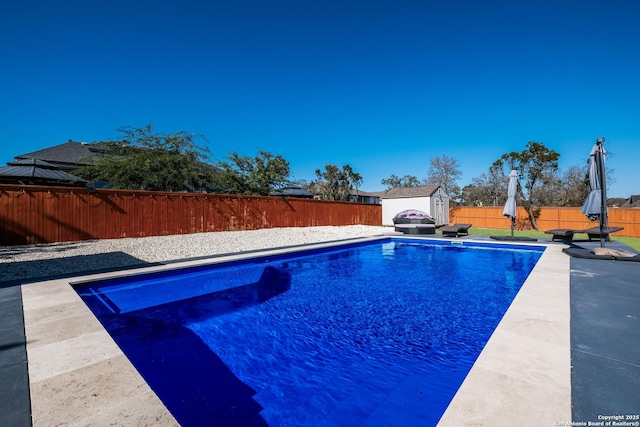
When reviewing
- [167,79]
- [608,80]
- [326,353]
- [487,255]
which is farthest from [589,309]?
[167,79]

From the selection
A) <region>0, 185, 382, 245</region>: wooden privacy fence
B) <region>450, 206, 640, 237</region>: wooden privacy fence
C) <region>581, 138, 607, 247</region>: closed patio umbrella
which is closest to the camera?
<region>581, 138, 607, 247</region>: closed patio umbrella

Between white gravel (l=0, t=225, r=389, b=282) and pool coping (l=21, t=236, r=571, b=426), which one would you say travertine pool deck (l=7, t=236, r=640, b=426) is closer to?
pool coping (l=21, t=236, r=571, b=426)

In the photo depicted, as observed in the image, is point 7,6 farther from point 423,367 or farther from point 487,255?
point 487,255

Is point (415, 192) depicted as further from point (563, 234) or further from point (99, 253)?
point (99, 253)

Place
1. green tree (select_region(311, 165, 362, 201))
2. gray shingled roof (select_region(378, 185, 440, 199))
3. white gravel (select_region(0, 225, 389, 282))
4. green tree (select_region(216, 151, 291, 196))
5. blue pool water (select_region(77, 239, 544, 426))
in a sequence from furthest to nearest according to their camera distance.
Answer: green tree (select_region(311, 165, 362, 201)) → green tree (select_region(216, 151, 291, 196)) → gray shingled roof (select_region(378, 185, 440, 199)) → white gravel (select_region(0, 225, 389, 282)) → blue pool water (select_region(77, 239, 544, 426))

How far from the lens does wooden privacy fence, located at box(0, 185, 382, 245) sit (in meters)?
9.42

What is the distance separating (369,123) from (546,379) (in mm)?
23746

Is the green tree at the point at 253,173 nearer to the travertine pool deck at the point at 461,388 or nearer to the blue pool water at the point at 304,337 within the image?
the blue pool water at the point at 304,337

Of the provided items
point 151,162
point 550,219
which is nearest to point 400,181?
point 550,219

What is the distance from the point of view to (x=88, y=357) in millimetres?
2465

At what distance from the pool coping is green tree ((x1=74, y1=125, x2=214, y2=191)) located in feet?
47.0

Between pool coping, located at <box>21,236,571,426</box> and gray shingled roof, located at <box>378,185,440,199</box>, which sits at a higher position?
gray shingled roof, located at <box>378,185,440,199</box>

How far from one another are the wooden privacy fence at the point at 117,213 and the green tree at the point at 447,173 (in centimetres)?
2729

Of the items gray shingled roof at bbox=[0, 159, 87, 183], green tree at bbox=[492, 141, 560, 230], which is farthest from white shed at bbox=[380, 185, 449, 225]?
gray shingled roof at bbox=[0, 159, 87, 183]
